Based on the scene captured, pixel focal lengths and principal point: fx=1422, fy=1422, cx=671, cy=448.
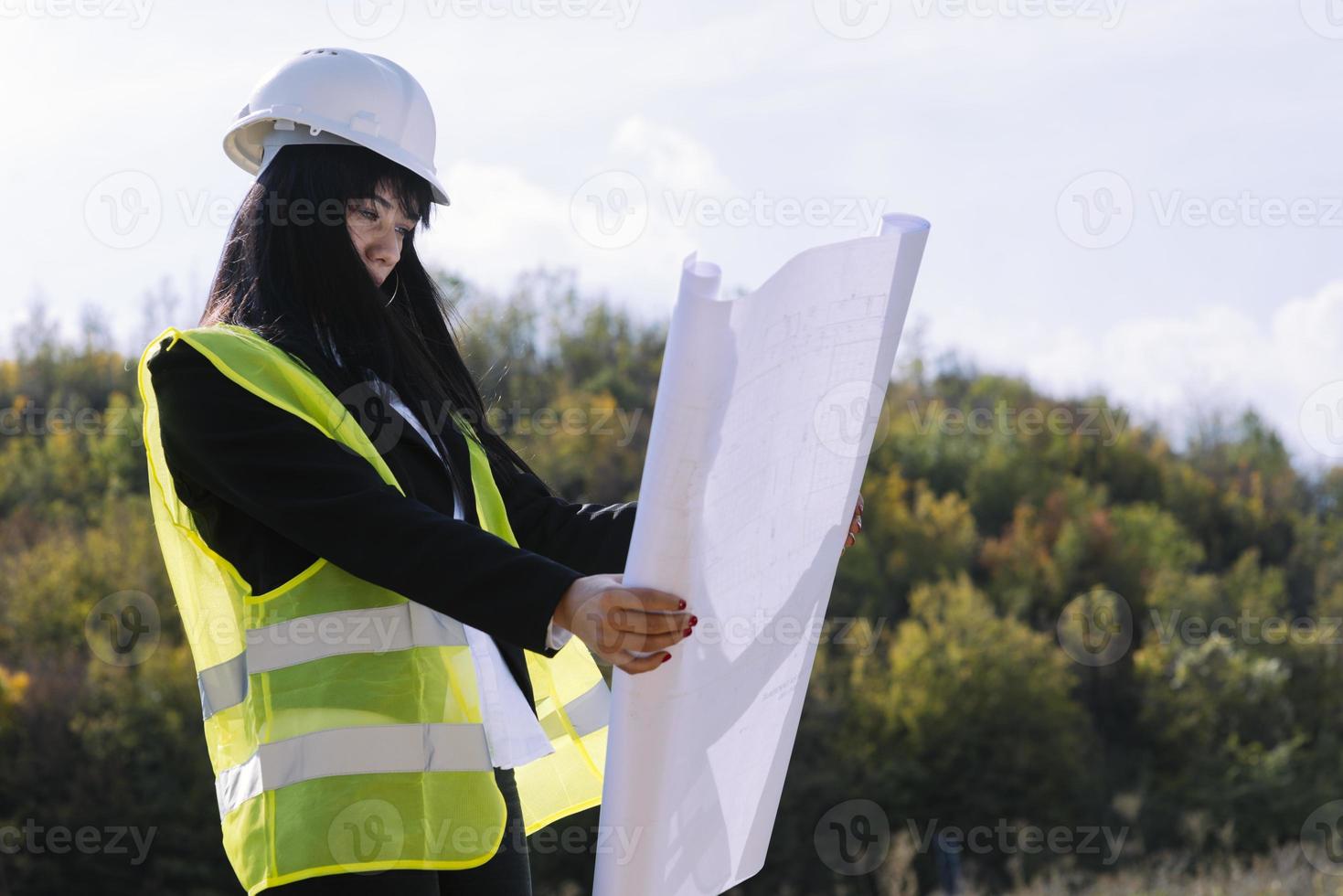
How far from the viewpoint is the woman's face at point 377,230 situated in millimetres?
2004

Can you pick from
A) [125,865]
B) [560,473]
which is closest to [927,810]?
[560,473]

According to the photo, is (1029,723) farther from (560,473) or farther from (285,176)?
(285,176)

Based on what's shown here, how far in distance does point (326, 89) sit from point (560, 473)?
581 inches

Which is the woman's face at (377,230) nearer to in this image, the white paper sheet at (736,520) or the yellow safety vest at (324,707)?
the yellow safety vest at (324,707)

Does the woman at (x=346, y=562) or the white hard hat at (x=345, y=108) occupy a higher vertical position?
the white hard hat at (x=345, y=108)

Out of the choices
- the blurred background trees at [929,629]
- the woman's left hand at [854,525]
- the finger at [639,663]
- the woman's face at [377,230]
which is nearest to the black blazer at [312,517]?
the finger at [639,663]

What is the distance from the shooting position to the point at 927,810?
45.2 ft

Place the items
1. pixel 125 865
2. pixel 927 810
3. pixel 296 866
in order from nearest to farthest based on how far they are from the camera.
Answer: pixel 296 866 < pixel 125 865 < pixel 927 810

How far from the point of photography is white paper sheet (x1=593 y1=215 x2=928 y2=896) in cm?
153

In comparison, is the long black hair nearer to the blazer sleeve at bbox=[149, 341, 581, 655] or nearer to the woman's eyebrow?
the woman's eyebrow

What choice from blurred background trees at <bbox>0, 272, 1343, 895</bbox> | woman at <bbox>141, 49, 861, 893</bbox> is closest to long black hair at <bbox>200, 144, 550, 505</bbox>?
woman at <bbox>141, 49, 861, 893</bbox>

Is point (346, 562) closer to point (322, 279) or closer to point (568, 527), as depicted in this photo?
point (322, 279)

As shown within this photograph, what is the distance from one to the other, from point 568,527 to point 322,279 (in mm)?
558

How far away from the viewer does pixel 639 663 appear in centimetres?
162
